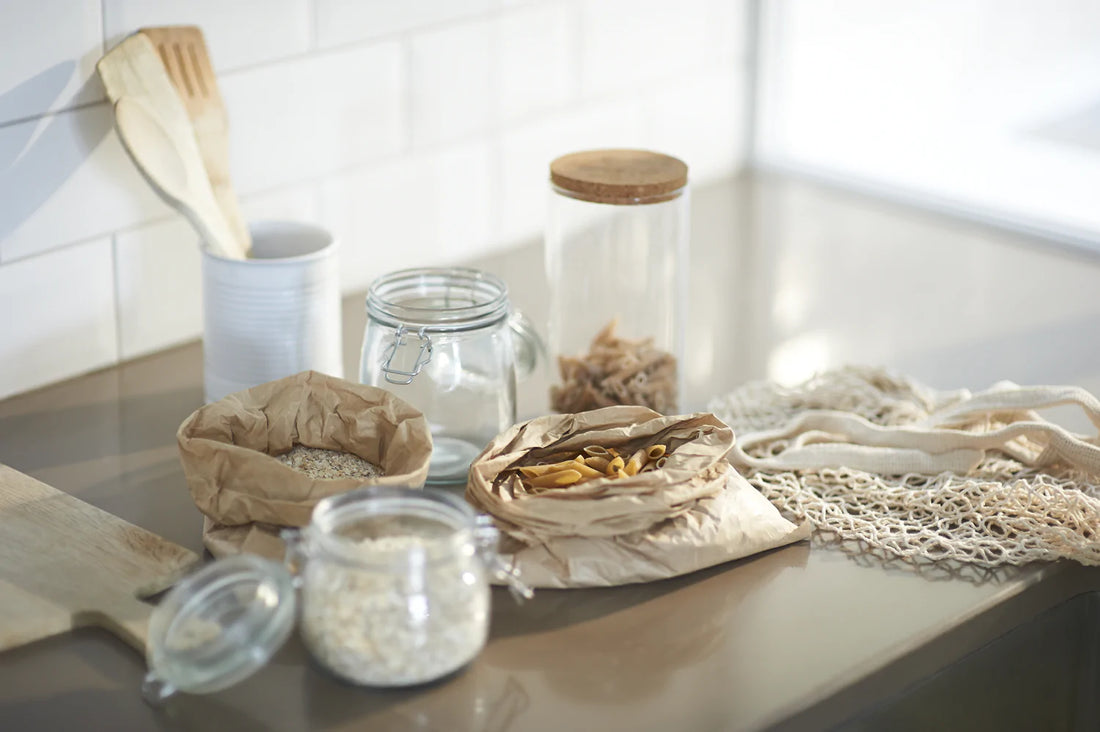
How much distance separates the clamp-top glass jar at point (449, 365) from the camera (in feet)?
3.47

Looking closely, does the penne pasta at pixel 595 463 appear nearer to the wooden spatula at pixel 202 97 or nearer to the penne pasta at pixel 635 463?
the penne pasta at pixel 635 463

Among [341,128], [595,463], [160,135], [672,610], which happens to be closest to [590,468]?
[595,463]

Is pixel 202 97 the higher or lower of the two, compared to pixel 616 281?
higher

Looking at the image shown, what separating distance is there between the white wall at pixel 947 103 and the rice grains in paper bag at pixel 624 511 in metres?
0.90

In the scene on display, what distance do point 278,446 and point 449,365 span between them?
0.50 feet

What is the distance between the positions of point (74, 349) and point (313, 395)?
364 millimetres

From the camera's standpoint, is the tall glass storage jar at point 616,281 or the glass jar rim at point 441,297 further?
the tall glass storage jar at point 616,281

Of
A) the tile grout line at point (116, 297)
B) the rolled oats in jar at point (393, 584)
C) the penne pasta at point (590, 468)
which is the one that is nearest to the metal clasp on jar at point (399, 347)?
the penne pasta at point (590, 468)

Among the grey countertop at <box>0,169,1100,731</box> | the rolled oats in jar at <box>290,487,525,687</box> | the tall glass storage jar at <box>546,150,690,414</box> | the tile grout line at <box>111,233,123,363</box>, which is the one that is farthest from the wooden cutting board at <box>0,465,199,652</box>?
the tall glass storage jar at <box>546,150,690,414</box>

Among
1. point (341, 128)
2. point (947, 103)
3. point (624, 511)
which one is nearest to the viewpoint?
point (624, 511)

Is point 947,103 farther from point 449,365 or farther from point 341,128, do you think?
point 449,365

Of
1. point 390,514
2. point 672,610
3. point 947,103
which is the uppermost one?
point 947,103

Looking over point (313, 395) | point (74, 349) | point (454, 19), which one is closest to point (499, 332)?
point (313, 395)

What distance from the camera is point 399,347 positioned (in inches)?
42.3
